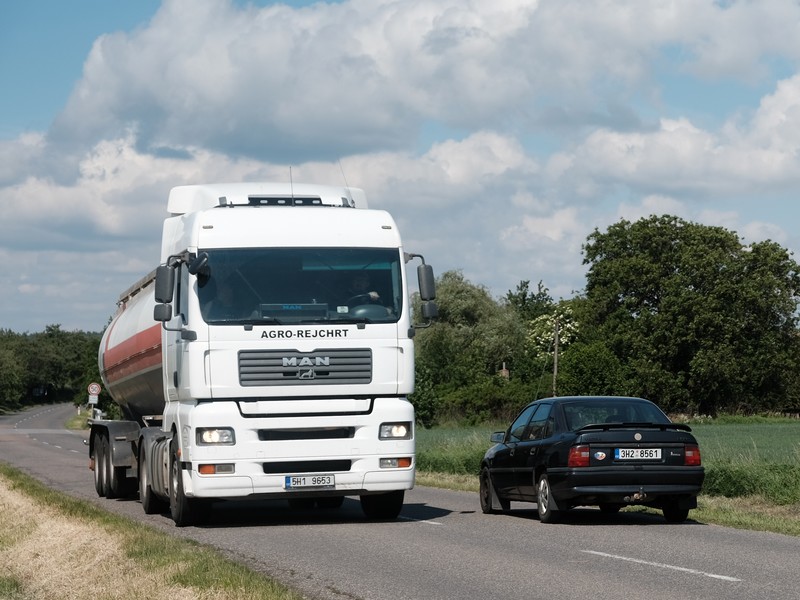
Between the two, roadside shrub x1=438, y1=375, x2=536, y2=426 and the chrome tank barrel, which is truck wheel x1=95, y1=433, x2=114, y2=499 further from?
roadside shrub x1=438, y1=375, x2=536, y2=426

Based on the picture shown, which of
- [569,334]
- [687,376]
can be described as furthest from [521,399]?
[569,334]

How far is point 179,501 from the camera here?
16.4 meters

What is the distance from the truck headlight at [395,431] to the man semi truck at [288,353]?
0.01 m

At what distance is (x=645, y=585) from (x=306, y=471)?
20.8ft

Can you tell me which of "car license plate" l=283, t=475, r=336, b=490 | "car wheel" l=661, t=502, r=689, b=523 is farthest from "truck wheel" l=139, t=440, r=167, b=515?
"car wheel" l=661, t=502, r=689, b=523

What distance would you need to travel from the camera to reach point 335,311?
1602 centimetres

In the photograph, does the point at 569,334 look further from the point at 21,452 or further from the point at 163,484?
the point at 163,484

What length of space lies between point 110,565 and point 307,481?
4244 mm

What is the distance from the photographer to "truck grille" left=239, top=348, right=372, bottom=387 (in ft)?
A: 51.5

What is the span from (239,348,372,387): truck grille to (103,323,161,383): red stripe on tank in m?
3.15

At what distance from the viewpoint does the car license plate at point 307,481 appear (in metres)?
15.9

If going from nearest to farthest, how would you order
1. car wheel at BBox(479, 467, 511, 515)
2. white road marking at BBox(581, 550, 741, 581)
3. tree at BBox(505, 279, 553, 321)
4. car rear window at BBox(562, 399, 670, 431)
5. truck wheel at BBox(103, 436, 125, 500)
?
white road marking at BBox(581, 550, 741, 581), car rear window at BBox(562, 399, 670, 431), car wheel at BBox(479, 467, 511, 515), truck wheel at BBox(103, 436, 125, 500), tree at BBox(505, 279, 553, 321)

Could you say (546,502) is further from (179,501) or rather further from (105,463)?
(105,463)

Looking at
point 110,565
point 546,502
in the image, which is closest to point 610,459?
point 546,502
